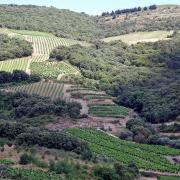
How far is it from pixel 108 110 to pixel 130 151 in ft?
94.9

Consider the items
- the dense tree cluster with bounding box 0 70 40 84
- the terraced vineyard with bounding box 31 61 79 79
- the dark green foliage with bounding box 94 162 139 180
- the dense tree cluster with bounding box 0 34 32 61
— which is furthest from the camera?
the dense tree cluster with bounding box 0 34 32 61

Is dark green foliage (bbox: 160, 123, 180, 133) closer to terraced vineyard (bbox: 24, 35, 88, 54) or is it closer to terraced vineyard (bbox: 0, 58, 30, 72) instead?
terraced vineyard (bbox: 0, 58, 30, 72)

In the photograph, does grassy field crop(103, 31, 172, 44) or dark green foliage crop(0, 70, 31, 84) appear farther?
grassy field crop(103, 31, 172, 44)

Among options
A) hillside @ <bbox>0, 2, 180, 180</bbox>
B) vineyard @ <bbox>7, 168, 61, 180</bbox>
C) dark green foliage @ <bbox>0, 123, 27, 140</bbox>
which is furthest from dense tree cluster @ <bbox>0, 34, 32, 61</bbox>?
vineyard @ <bbox>7, 168, 61, 180</bbox>

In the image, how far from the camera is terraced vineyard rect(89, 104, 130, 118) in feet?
298

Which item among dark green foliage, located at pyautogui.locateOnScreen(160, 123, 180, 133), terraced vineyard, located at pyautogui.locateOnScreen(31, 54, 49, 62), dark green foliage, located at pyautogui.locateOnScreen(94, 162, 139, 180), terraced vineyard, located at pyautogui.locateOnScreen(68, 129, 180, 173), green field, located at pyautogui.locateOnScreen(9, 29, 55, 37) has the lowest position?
terraced vineyard, located at pyautogui.locateOnScreen(31, 54, 49, 62)

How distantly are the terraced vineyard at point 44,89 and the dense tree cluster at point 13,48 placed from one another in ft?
74.9

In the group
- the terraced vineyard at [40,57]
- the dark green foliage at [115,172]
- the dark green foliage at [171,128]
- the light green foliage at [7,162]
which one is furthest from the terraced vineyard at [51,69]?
the light green foliage at [7,162]

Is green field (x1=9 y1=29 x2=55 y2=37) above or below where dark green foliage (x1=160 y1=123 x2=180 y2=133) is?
above

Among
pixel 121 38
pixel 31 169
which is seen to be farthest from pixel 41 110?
pixel 121 38

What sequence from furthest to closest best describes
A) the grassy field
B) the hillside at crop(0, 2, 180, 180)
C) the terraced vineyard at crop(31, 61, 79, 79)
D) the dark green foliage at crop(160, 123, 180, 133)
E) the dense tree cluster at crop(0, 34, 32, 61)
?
the grassy field
the dense tree cluster at crop(0, 34, 32, 61)
the terraced vineyard at crop(31, 61, 79, 79)
the dark green foliage at crop(160, 123, 180, 133)
the hillside at crop(0, 2, 180, 180)

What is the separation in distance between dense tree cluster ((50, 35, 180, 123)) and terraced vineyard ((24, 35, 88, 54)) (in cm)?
861

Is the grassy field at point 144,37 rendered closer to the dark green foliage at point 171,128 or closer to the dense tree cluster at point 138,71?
the dense tree cluster at point 138,71

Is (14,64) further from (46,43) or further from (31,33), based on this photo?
(31,33)
